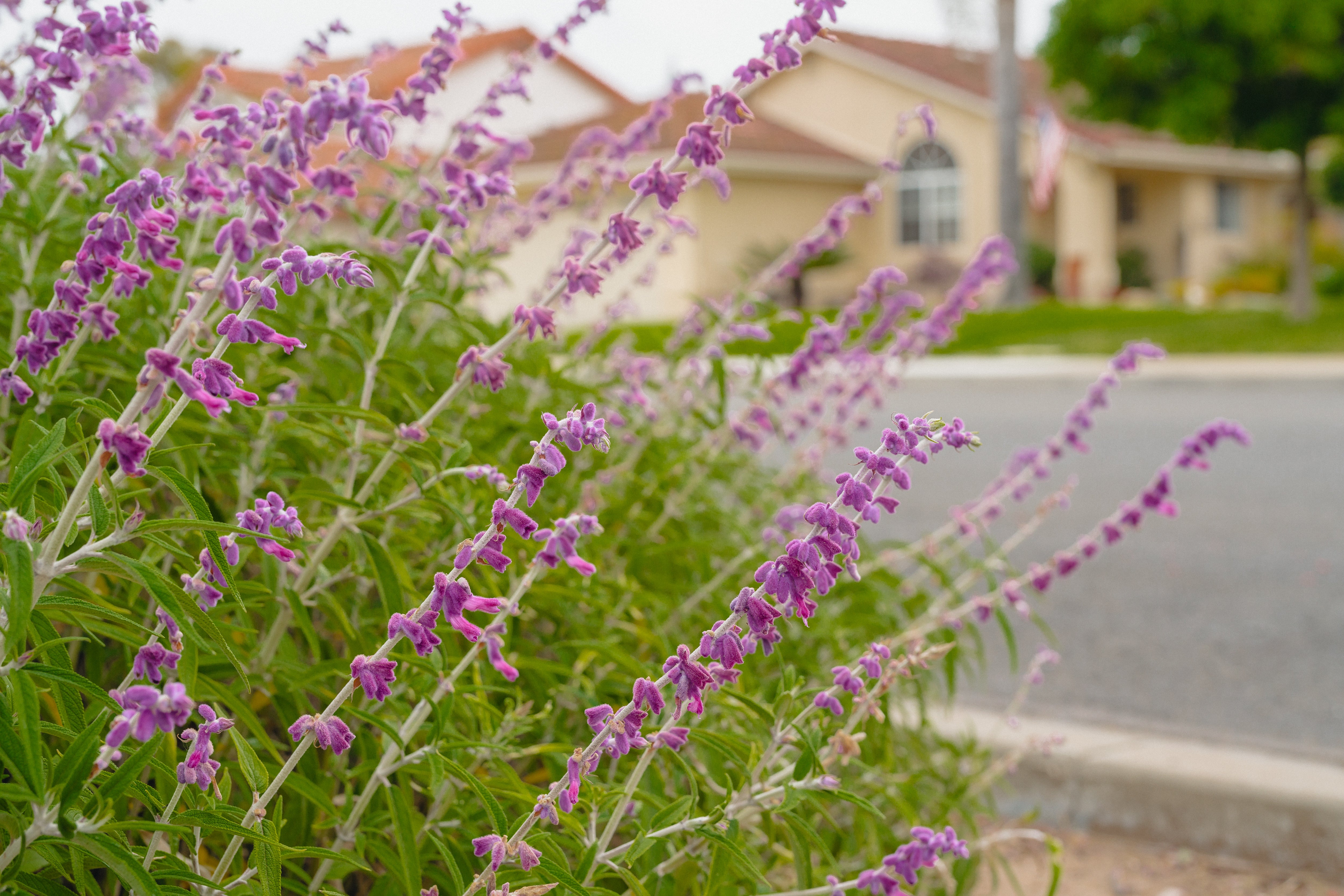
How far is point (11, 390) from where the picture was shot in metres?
1.59

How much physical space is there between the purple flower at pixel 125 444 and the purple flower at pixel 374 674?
320mm

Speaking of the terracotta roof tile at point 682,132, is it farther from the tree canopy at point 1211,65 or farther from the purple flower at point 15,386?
the purple flower at point 15,386

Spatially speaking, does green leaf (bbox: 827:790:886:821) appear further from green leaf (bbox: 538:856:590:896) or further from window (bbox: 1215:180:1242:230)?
window (bbox: 1215:180:1242:230)

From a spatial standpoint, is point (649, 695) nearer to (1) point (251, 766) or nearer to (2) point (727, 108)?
(1) point (251, 766)

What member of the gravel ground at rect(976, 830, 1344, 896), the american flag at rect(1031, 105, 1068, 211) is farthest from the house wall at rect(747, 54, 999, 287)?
the gravel ground at rect(976, 830, 1344, 896)

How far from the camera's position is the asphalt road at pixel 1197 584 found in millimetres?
4699

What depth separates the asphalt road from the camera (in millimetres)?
4699

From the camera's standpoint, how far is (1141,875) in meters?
3.30

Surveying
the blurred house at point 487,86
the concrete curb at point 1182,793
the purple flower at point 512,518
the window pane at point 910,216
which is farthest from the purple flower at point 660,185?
the window pane at point 910,216

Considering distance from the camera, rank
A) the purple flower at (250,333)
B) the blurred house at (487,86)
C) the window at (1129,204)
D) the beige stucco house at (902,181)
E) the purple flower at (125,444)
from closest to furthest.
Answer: the purple flower at (125,444) < the purple flower at (250,333) < the blurred house at (487,86) < the beige stucco house at (902,181) < the window at (1129,204)

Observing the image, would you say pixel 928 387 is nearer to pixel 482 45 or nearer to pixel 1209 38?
pixel 1209 38

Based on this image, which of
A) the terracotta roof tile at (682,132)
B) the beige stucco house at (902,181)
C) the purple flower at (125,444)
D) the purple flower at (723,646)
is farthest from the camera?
the beige stucco house at (902,181)

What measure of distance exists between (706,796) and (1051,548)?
5.47 metres

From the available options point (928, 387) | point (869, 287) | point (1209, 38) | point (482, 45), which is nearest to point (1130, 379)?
point (928, 387)
